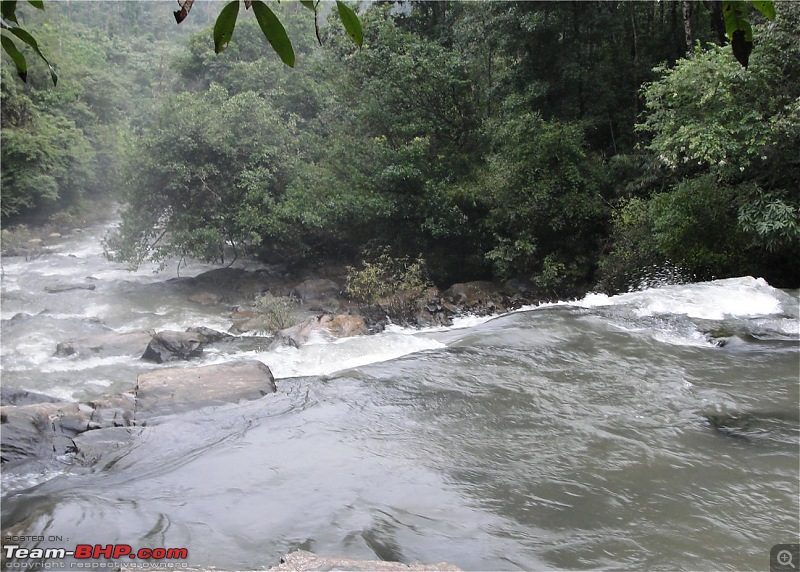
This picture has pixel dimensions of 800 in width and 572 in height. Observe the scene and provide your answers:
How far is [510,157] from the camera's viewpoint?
1234 centimetres

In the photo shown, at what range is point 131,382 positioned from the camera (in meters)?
8.48

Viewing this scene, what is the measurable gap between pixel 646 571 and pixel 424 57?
1206 cm

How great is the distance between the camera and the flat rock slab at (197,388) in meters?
6.14

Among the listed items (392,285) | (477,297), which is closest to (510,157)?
(477,297)

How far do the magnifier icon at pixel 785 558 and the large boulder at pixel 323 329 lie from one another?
698 cm

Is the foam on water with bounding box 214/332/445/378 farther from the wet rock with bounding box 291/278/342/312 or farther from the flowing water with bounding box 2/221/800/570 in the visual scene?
the wet rock with bounding box 291/278/342/312

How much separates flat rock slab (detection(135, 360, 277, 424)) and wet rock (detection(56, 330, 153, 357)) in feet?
11.4

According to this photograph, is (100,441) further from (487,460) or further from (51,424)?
(487,460)

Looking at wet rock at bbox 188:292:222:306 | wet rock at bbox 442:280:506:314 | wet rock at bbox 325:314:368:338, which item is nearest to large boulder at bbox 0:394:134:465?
wet rock at bbox 325:314:368:338

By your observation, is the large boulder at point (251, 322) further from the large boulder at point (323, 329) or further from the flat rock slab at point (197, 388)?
the flat rock slab at point (197, 388)

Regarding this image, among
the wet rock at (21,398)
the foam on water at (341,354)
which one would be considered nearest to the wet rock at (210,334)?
the foam on water at (341,354)

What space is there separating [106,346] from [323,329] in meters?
3.52

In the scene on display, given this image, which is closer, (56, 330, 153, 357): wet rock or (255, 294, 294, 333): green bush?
(56, 330, 153, 357): wet rock

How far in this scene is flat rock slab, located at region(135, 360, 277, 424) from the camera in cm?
614
